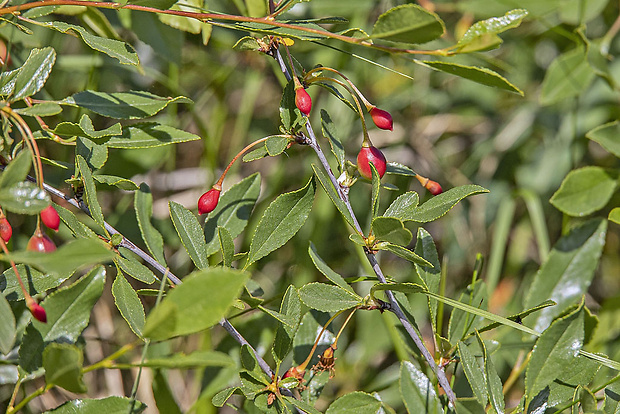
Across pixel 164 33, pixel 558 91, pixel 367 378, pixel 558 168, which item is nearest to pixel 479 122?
pixel 558 168

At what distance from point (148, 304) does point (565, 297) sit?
3.91 feet

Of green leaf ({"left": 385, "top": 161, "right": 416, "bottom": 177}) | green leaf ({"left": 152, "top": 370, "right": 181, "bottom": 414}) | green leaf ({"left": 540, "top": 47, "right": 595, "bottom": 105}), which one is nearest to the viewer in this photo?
green leaf ({"left": 385, "top": 161, "right": 416, "bottom": 177})

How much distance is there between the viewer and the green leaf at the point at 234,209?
1045 mm

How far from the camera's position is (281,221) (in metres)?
0.95

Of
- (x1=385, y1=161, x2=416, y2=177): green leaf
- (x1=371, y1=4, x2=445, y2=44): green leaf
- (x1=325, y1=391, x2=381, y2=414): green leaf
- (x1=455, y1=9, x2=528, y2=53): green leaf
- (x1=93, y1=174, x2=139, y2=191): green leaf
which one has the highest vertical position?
(x1=371, y1=4, x2=445, y2=44): green leaf

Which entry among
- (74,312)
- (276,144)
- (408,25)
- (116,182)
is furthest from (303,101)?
(74,312)

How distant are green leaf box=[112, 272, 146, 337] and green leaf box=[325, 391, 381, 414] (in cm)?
30

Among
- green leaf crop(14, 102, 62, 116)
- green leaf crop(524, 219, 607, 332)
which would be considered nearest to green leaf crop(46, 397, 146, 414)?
green leaf crop(14, 102, 62, 116)

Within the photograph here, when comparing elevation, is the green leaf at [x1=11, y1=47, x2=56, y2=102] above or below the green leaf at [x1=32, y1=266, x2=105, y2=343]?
above

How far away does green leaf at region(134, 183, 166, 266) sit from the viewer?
39.6 inches

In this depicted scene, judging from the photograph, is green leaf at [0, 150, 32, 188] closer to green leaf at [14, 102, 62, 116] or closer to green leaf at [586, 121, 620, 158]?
green leaf at [14, 102, 62, 116]

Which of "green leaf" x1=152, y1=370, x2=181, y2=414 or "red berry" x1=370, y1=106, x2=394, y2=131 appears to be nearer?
"red berry" x1=370, y1=106, x2=394, y2=131

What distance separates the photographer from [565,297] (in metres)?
1.26

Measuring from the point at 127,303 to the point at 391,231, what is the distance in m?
0.38
